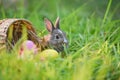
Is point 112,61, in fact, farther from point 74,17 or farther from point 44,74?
point 74,17

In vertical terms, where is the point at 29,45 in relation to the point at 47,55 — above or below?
above

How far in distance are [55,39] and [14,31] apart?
14.9 inches

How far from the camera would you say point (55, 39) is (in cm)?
409

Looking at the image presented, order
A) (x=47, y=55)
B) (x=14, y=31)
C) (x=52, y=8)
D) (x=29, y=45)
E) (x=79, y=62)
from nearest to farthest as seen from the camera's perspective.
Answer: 1. (x=79, y=62)
2. (x=47, y=55)
3. (x=29, y=45)
4. (x=14, y=31)
5. (x=52, y=8)

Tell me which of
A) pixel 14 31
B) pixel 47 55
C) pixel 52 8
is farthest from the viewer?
pixel 52 8

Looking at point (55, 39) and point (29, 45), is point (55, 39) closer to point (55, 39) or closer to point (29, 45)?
point (55, 39)

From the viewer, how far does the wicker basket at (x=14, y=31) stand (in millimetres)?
3721

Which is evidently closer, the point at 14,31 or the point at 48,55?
the point at 48,55

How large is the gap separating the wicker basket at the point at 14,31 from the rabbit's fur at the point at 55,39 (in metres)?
0.11

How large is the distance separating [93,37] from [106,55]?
2.14ft

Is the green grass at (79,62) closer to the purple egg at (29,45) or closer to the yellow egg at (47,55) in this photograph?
the yellow egg at (47,55)

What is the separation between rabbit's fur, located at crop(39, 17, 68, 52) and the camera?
4.03 meters

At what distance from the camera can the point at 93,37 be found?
4.30 m

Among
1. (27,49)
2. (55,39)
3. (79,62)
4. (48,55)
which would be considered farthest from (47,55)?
(55,39)
